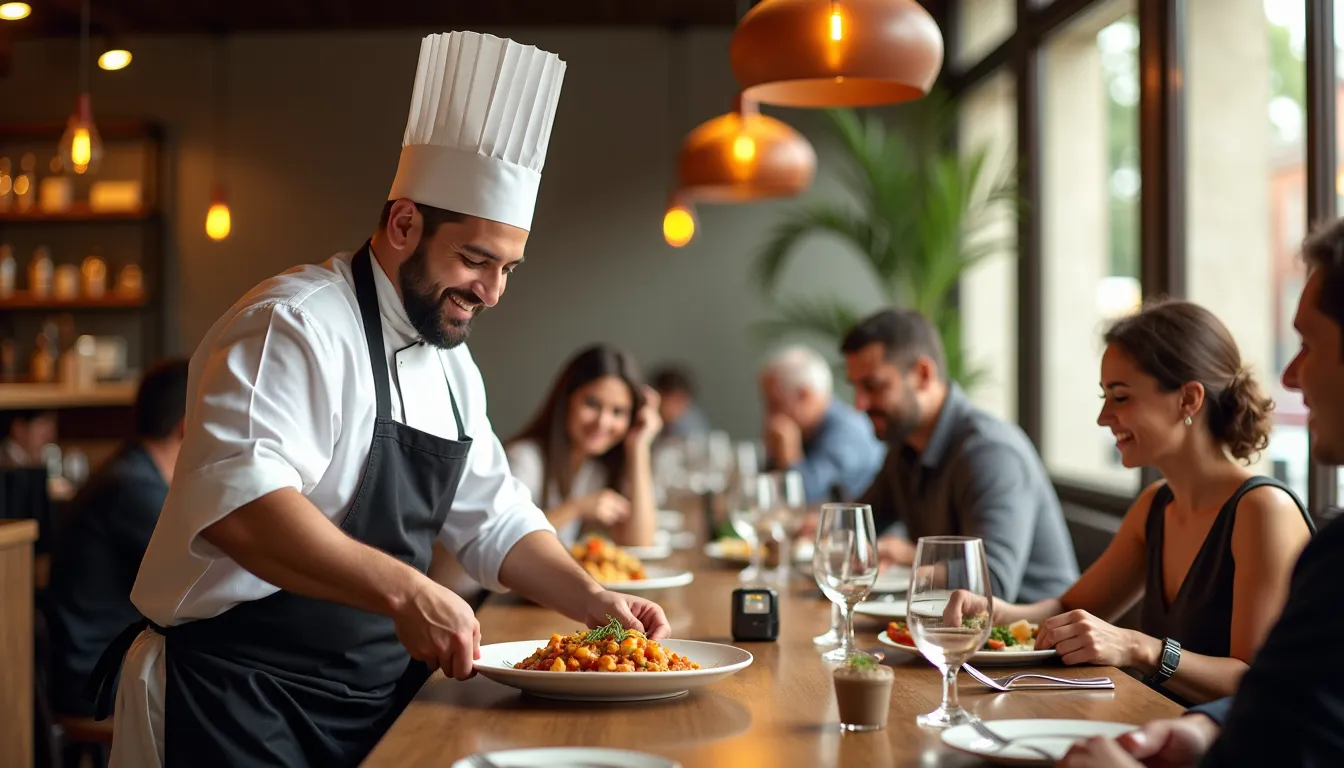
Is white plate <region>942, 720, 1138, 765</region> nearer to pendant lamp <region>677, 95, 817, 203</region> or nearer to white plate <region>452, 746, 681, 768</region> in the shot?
white plate <region>452, 746, 681, 768</region>

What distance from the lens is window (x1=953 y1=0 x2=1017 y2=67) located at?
21.3ft

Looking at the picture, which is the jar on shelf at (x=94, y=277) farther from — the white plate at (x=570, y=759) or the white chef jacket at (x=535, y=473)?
the white plate at (x=570, y=759)

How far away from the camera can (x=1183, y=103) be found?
4.17 metres

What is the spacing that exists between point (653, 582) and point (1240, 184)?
2.92m

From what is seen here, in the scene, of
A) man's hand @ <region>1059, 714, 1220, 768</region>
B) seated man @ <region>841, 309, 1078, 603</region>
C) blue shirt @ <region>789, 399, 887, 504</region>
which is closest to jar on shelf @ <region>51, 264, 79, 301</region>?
blue shirt @ <region>789, 399, 887, 504</region>

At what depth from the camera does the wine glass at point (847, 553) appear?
5.74 feet

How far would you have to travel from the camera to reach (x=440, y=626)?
161 cm

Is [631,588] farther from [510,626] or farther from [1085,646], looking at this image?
[1085,646]

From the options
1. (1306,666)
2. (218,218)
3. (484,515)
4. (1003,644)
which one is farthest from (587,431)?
(1306,666)

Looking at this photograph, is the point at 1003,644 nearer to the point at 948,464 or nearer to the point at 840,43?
the point at 840,43

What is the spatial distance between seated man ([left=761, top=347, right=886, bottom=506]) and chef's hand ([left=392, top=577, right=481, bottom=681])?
3.77m

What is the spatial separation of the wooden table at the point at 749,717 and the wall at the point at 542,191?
589 cm

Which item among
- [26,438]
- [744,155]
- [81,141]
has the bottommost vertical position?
[26,438]

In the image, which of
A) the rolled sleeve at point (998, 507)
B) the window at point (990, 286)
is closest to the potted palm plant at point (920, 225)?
the window at point (990, 286)
